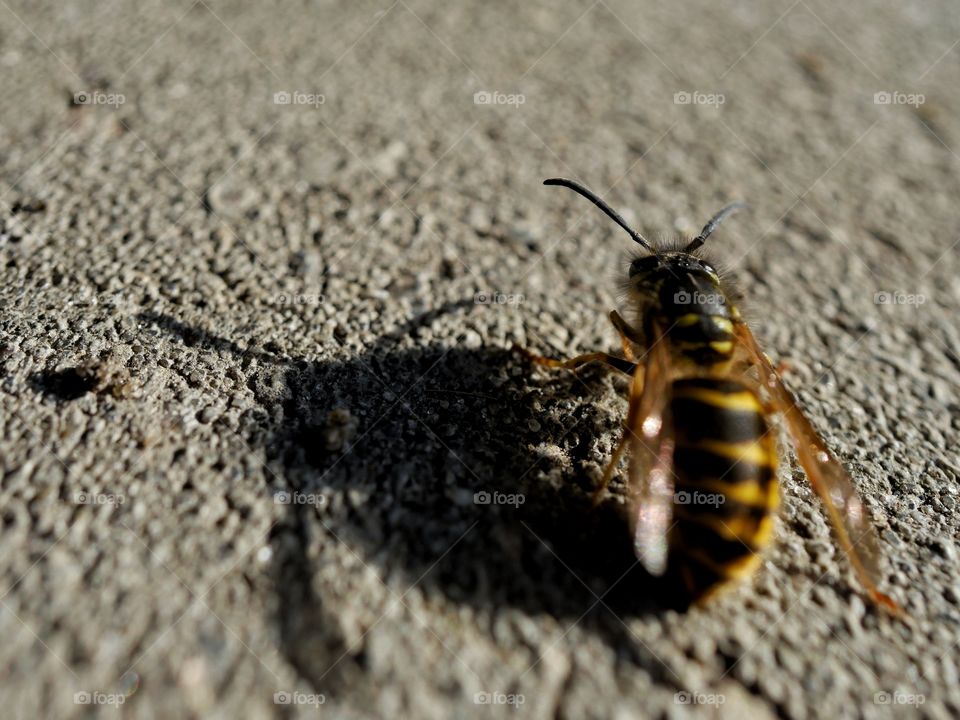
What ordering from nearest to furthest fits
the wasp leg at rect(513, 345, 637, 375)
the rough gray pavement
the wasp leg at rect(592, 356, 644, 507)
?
the rough gray pavement < the wasp leg at rect(592, 356, 644, 507) < the wasp leg at rect(513, 345, 637, 375)

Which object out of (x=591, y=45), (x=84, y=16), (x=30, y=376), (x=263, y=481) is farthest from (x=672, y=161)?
(x=84, y=16)

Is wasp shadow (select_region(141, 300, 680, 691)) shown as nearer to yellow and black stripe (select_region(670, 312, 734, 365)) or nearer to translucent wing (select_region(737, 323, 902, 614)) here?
yellow and black stripe (select_region(670, 312, 734, 365))

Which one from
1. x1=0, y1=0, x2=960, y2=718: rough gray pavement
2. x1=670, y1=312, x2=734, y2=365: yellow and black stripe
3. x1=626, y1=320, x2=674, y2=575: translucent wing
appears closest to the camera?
x1=0, y1=0, x2=960, y2=718: rough gray pavement

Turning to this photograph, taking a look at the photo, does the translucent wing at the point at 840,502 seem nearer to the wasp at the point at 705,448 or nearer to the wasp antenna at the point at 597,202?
the wasp at the point at 705,448

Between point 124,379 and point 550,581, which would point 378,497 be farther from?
point 124,379

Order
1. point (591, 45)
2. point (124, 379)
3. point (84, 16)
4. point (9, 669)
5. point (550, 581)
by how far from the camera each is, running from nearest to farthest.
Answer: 1. point (9, 669)
2. point (550, 581)
3. point (124, 379)
4. point (84, 16)
5. point (591, 45)

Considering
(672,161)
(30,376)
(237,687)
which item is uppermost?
(672,161)

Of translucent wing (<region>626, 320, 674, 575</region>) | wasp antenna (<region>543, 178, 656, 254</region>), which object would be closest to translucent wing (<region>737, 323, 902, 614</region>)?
translucent wing (<region>626, 320, 674, 575</region>)
